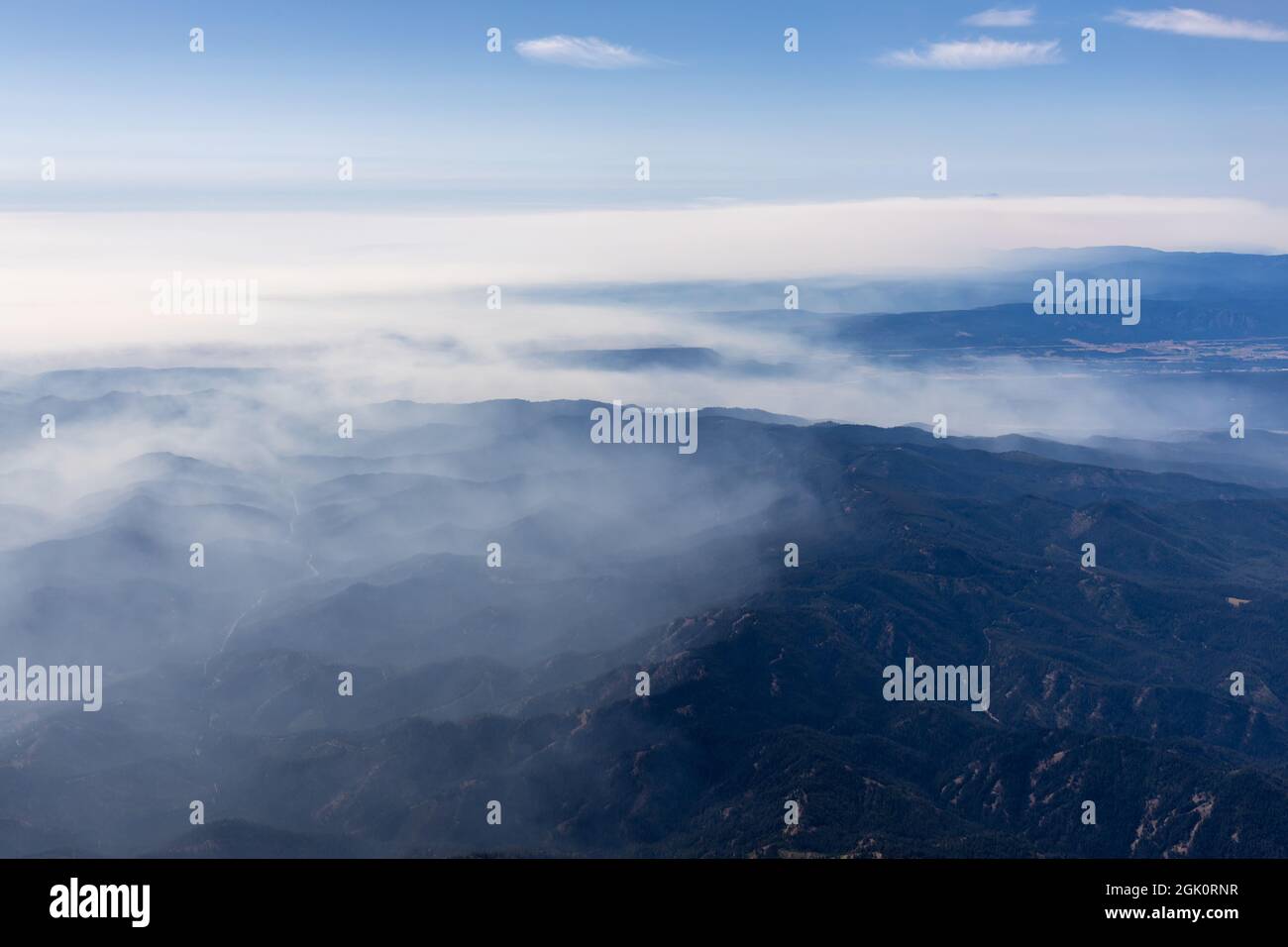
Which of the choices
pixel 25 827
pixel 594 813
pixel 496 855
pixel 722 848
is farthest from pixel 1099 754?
pixel 25 827

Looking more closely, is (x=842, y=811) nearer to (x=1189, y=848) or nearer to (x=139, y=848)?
(x=1189, y=848)

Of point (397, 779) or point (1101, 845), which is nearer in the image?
point (1101, 845)

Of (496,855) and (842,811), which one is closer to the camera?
(496,855)

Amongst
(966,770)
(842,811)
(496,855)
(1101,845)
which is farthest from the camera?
(966,770)
